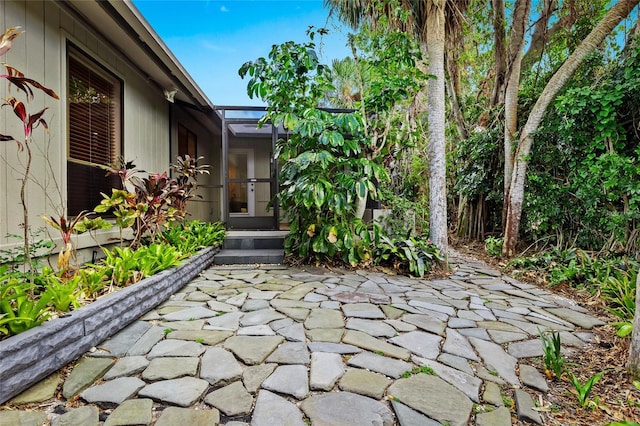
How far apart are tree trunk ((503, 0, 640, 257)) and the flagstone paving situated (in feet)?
5.54

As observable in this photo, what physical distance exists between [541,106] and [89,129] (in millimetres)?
5863

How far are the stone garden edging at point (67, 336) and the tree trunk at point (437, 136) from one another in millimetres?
3510

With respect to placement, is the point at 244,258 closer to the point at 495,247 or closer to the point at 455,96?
the point at 495,247

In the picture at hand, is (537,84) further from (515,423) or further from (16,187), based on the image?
(16,187)

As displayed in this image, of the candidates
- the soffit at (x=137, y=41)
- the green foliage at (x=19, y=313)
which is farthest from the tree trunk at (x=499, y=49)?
the green foliage at (x=19, y=313)

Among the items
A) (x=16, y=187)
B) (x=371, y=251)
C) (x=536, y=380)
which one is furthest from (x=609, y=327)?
(x=16, y=187)

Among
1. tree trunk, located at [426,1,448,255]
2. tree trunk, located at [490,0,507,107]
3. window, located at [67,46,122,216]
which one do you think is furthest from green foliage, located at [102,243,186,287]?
tree trunk, located at [490,0,507,107]

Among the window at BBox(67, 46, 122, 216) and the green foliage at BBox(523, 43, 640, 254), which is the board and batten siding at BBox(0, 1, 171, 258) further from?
the green foliage at BBox(523, 43, 640, 254)

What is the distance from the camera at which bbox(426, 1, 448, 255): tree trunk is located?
4160 mm

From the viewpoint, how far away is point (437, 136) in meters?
4.27

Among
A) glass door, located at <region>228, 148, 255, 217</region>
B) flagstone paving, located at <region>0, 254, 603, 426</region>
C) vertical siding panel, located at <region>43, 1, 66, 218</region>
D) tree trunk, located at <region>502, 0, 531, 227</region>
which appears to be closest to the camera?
flagstone paving, located at <region>0, 254, 603, 426</region>

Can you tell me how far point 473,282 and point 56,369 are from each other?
→ 3974 millimetres

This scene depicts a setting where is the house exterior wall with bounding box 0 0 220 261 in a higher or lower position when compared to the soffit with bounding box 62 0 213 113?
lower

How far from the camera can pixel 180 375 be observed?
1648 mm
